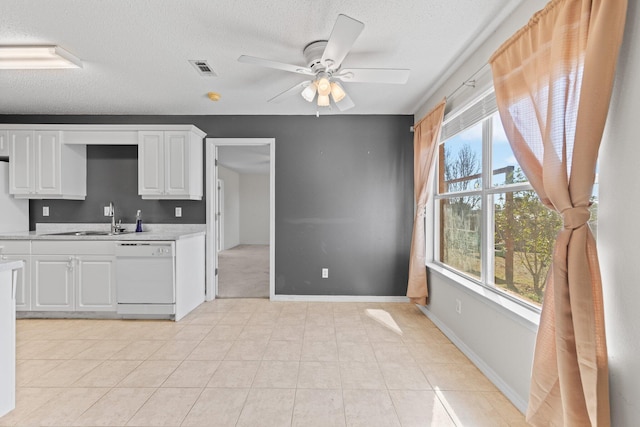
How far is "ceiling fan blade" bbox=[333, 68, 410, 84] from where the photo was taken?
83.9 inches

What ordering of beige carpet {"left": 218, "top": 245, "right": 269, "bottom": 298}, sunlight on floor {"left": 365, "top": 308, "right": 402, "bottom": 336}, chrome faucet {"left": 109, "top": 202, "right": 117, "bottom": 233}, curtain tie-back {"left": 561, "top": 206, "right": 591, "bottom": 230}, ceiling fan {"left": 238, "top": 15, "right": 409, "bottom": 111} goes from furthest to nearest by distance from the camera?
1. beige carpet {"left": 218, "top": 245, "right": 269, "bottom": 298}
2. chrome faucet {"left": 109, "top": 202, "right": 117, "bottom": 233}
3. sunlight on floor {"left": 365, "top": 308, "right": 402, "bottom": 336}
4. ceiling fan {"left": 238, "top": 15, "right": 409, "bottom": 111}
5. curtain tie-back {"left": 561, "top": 206, "right": 591, "bottom": 230}

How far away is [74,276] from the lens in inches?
127

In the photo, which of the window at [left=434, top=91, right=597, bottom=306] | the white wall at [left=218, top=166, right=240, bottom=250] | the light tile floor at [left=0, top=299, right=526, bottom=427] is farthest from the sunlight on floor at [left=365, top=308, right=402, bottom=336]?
the white wall at [left=218, top=166, right=240, bottom=250]

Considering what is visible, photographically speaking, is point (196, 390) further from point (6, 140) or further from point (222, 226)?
point (222, 226)

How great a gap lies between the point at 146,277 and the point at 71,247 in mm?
860

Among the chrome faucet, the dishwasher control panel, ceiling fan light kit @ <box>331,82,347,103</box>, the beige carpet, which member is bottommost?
the beige carpet

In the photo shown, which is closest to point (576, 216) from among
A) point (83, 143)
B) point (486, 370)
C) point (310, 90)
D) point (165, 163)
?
point (486, 370)

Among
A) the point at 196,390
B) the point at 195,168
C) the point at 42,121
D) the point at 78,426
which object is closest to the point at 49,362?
the point at 78,426

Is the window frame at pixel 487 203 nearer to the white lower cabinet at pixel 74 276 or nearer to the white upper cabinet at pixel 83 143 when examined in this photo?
the white upper cabinet at pixel 83 143

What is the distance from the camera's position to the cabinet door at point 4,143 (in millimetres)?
3498

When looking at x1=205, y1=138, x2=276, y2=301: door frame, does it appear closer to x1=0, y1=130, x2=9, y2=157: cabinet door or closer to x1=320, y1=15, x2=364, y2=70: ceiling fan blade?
x1=320, y1=15, x2=364, y2=70: ceiling fan blade

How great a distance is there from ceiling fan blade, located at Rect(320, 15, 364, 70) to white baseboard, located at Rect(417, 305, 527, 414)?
7.62 ft

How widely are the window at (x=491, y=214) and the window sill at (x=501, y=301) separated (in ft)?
0.17

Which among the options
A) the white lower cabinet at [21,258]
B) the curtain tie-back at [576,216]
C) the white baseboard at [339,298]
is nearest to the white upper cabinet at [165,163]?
the white lower cabinet at [21,258]
